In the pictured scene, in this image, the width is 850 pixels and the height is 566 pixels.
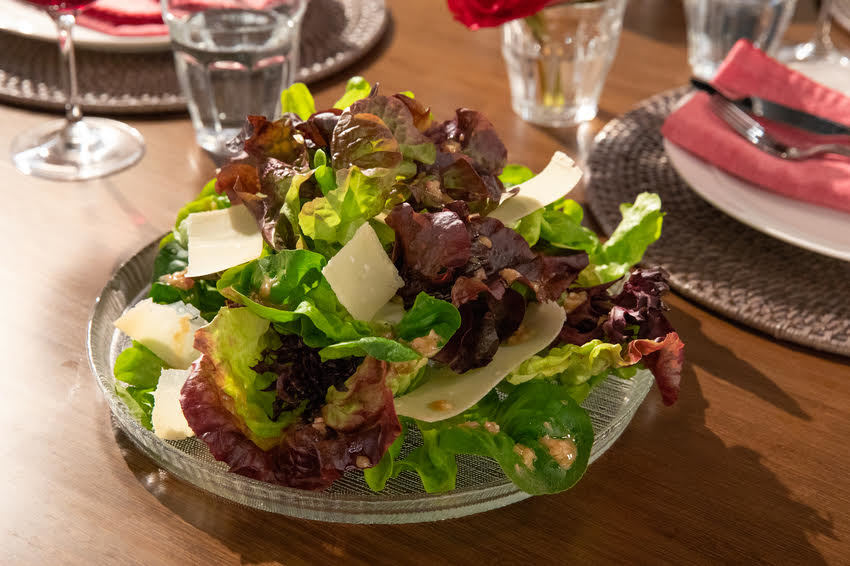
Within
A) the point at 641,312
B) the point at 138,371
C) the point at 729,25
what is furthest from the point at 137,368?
the point at 729,25

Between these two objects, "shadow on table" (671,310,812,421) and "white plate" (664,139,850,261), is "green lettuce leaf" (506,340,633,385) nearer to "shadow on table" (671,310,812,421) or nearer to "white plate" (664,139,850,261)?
"shadow on table" (671,310,812,421)

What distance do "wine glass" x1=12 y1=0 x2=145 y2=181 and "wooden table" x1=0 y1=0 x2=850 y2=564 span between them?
0.07 m

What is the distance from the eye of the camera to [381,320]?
1.75 feet

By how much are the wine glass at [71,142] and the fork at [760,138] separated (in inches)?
23.4

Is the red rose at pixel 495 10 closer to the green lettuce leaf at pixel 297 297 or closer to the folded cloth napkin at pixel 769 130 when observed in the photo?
the folded cloth napkin at pixel 769 130

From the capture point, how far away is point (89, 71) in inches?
42.7

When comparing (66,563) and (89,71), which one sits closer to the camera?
(66,563)

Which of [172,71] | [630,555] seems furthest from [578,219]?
[172,71]

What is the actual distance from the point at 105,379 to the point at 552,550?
0.93 feet

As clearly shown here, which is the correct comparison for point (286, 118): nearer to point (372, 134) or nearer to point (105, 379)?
point (372, 134)

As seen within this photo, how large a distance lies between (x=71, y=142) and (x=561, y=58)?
0.53 m

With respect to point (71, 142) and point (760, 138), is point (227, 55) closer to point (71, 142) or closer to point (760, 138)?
point (71, 142)

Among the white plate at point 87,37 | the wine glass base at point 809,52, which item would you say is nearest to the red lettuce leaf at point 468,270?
the white plate at point 87,37

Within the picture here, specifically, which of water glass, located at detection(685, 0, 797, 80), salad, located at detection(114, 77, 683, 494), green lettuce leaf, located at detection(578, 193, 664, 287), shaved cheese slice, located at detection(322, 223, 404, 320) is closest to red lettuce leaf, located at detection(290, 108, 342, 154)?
salad, located at detection(114, 77, 683, 494)
